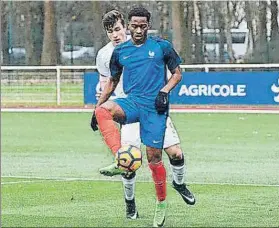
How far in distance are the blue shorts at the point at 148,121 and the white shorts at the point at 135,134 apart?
0.91ft

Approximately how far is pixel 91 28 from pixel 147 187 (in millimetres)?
27104

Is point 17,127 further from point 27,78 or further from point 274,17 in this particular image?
point 274,17

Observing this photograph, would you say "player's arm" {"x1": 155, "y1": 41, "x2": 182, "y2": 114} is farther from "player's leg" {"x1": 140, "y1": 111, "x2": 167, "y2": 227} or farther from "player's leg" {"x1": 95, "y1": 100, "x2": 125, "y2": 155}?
"player's leg" {"x1": 95, "y1": 100, "x2": 125, "y2": 155}

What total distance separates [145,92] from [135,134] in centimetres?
76

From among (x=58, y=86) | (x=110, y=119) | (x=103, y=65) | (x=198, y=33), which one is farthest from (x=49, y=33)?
(x=110, y=119)

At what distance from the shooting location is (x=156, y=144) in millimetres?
8781

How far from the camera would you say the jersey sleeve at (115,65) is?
9000 millimetres

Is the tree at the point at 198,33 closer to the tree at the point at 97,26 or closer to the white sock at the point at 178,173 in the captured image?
the tree at the point at 97,26

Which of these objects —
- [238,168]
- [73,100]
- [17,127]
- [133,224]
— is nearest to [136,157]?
[133,224]

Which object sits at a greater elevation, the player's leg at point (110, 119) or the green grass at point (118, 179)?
the player's leg at point (110, 119)

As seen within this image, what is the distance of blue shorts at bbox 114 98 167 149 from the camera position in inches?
346

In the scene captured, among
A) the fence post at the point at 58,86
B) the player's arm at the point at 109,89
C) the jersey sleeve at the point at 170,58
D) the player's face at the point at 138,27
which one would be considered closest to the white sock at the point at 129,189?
the player's arm at the point at 109,89

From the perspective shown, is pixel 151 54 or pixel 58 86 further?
pixel 58 86

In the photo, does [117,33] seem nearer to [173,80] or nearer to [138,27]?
[138,27]
